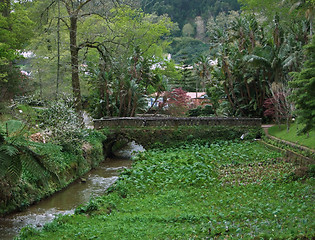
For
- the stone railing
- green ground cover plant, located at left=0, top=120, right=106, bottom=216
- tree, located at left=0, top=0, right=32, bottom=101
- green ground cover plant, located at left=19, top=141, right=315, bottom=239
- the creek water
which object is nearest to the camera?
green ground cover plant, located at left=0, top=120, right=106, bottom=216

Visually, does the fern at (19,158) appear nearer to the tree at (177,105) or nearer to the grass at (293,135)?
the grass at (293,135)

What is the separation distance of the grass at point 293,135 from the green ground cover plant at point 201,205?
64.1 inches

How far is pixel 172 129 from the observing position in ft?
80.7

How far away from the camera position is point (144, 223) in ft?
29.0

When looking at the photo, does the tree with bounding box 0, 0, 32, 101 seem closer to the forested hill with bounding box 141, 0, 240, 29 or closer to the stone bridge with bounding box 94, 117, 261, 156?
the stone bridge with bounding box 94, 117, 261, 156

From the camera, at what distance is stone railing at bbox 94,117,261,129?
80.8 feet

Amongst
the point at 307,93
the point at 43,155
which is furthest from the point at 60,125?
the point at 307,93

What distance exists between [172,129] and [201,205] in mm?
14277

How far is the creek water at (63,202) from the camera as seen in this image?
37.8 feet

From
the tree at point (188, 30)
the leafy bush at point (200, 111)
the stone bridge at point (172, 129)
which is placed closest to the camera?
→ the stone bridge at point (172, 129)

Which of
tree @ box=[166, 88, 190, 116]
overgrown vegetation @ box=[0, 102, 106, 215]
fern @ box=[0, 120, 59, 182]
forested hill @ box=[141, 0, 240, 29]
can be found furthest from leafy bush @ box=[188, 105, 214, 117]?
forested hill @ box=[141, 0, 240, 29]

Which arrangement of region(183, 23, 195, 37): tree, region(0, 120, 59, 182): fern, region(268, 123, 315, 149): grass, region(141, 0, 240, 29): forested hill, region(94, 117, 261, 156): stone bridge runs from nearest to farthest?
region(0, 120, 59, 182): fern
region(268, 123, 315, 149): grass
region(94, 117, 261, 156): stone bridge
region(183, 23, 195, 37): tree
region(141, 0, 240, 29): forested hill

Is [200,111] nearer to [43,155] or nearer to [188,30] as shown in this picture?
[43,155]

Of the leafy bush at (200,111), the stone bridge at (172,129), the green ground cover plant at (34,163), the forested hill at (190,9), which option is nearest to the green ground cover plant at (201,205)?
the green ground cover plant at (34,163)
